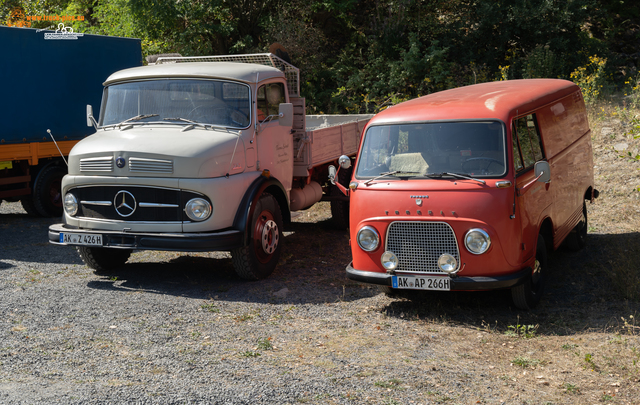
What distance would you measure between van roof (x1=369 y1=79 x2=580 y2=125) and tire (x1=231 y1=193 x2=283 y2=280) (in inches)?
71.3

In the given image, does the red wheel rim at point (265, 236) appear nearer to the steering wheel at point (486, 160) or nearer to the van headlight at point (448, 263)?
the van headlight at point (448, 263)

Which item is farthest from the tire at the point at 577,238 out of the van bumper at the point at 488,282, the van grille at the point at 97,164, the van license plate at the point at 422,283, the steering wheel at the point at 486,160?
the van grille at the point at 97,164

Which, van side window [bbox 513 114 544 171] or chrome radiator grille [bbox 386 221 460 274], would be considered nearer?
chrome radiator grille [bbox 386 221 460 274]

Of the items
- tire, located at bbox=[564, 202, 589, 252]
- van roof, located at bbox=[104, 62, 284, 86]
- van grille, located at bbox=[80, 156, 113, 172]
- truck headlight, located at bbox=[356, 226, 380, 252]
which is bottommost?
tire, located at bbox=[564, 202, 589, 252]

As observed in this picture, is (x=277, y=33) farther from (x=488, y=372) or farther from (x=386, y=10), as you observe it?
(x=488, y=372)

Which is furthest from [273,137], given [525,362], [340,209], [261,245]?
[525,362]

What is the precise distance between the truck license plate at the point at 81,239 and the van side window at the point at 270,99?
8.10 ft

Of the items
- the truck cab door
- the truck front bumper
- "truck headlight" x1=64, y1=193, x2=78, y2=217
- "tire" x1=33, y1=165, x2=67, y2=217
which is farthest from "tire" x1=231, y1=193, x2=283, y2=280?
"tire" x1=33, y1=165, x2=67, y2=217

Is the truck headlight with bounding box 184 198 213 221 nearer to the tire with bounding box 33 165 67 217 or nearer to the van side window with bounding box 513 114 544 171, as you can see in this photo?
the van side window with bounding box 513 114 544 171

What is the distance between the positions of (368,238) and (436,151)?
3.65 ft

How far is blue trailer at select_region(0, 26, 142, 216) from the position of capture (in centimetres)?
1103

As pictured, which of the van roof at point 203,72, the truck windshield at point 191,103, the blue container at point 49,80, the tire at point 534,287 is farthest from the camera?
the blue container at point 49,80

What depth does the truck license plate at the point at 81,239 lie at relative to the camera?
7.13m

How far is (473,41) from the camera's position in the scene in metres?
19.5
